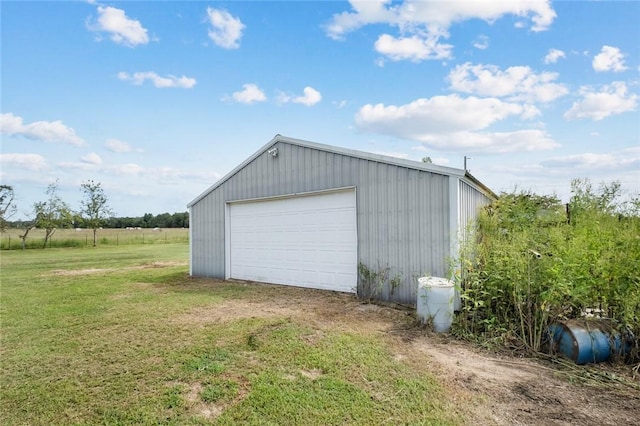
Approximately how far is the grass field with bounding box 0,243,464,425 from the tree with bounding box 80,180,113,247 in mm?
23654

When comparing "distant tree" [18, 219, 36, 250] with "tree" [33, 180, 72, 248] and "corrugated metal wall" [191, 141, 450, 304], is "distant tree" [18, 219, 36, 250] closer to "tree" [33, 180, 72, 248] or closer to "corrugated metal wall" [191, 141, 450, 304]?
"tree" [33, 180, 72, 248]

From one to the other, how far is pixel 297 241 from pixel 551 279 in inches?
196

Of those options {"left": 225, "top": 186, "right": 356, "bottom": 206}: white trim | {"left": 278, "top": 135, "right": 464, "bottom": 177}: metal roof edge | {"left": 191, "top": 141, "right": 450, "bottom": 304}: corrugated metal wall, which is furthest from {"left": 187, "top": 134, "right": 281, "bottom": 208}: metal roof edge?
{"left": 225, "top": 186, "right": 356, "bottom": 206}: white trim

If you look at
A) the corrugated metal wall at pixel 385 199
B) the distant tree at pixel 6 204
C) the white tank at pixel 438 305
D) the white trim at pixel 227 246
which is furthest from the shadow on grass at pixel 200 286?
the distant tree at pixel 6 204

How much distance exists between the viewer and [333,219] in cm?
693

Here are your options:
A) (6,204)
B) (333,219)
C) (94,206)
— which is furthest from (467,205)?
(94,206)

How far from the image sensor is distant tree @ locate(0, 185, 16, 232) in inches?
847

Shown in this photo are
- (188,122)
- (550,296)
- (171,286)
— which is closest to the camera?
(550,296)

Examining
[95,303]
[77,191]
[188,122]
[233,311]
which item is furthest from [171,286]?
[77,191]

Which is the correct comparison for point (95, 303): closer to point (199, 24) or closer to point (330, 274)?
point (330, 274)

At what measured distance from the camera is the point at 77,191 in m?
26.4

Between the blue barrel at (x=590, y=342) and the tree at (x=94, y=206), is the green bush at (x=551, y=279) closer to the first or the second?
the blue barrel at (x=590, y=342)

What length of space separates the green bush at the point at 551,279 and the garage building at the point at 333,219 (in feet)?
3.38

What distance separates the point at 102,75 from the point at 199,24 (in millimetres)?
3237
